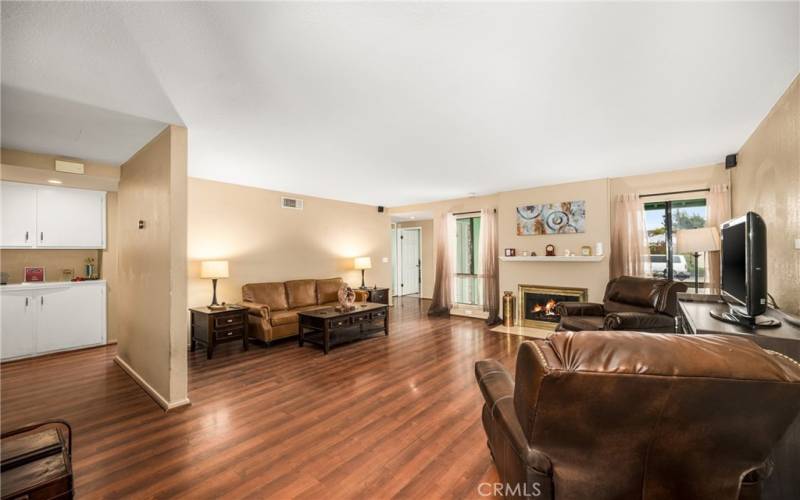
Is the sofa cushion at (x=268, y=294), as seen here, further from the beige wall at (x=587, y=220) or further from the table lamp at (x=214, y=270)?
the beige wall at (x=587, y=220)

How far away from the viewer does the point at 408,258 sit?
9.72 m

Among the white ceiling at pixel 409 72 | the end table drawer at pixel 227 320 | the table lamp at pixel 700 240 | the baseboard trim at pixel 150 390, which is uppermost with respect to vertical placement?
the white ceiling at pixel 409 72

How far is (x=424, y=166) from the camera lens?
4367 mm

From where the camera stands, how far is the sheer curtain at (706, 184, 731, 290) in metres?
4.18

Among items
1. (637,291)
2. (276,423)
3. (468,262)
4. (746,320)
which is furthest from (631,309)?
(276,423)

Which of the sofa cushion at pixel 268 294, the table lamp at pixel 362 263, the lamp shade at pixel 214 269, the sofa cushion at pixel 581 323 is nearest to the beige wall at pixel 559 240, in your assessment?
the sofa cushion at pixel 581 323

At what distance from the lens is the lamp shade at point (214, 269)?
4.50m

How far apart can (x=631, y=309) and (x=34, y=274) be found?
790 centimetres

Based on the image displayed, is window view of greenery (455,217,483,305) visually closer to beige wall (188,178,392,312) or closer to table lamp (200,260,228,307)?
beige wall (188,178,392,312)

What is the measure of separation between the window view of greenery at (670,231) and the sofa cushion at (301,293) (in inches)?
218

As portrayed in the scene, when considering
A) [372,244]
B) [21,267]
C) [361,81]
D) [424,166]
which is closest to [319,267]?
[372,244]

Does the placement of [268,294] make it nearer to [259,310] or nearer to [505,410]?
[259,310]

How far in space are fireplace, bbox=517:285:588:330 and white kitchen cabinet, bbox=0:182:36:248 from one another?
735 cm

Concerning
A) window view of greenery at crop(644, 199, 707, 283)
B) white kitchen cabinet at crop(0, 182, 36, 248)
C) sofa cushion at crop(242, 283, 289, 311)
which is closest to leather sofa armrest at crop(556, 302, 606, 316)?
window view of greenery at crop(644, 199, 707, 283)
